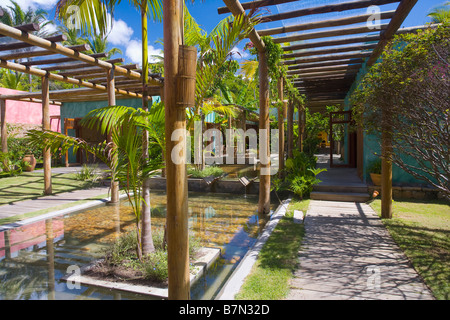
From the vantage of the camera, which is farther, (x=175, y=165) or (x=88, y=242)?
(x=88, y=242)

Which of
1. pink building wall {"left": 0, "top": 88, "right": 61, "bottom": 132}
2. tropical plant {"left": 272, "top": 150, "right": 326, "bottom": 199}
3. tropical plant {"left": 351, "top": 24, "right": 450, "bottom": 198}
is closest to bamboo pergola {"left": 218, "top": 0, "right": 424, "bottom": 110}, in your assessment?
tropical plant {"left": 351, "top": 24, "right": 450, "bottom": 198}

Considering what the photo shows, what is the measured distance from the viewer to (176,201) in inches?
104

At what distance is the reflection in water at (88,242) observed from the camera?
3.55 metres

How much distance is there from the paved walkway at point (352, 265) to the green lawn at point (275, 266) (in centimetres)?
12

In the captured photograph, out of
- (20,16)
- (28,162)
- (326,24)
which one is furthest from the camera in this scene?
(20,16)

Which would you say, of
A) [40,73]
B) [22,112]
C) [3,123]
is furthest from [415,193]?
[22,112]

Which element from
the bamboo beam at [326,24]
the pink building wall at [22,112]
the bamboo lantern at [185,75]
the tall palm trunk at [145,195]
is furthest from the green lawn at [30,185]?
the bamboo beam at [326,24]

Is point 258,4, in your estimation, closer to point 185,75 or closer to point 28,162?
point 185,75

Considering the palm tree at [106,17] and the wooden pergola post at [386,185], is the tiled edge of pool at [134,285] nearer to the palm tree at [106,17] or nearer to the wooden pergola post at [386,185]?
the palm tree at [106,17]

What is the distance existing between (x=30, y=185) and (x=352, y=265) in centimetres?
1078

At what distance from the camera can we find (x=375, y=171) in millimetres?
8602

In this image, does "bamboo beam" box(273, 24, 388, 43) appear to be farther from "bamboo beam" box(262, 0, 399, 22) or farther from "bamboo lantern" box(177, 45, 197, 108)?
"bamboo lantern" box(177, 45, 197, 108)

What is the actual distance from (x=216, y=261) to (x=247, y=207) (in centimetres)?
373
